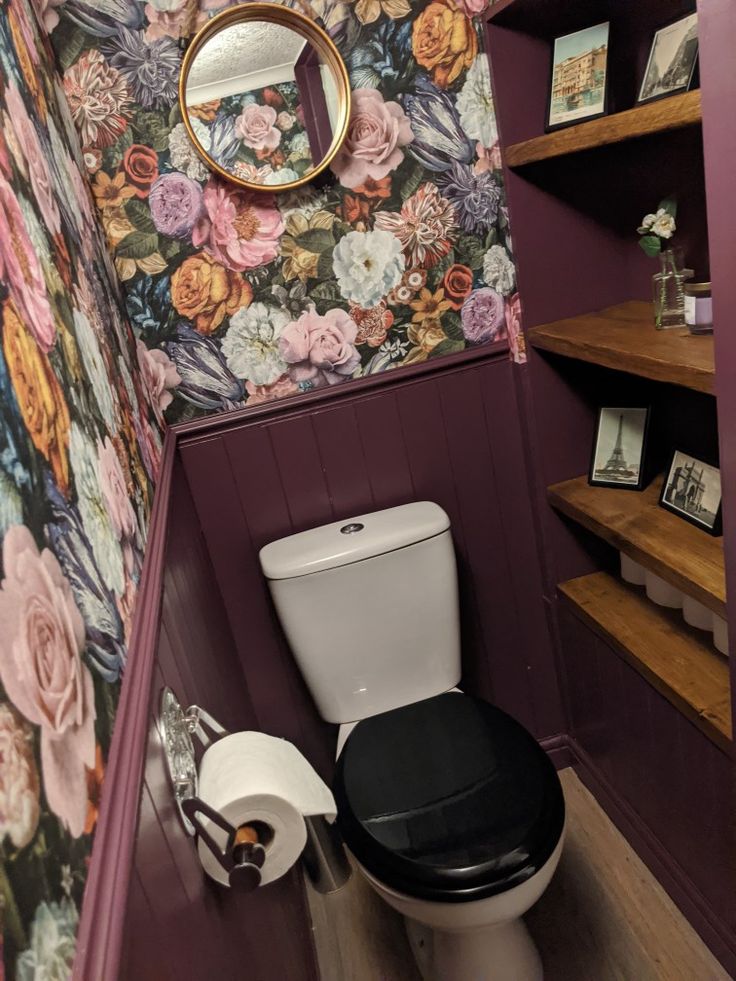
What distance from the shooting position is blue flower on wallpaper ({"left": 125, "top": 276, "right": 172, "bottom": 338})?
5.16ft

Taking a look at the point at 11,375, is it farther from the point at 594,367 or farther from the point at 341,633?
the point at 594,367

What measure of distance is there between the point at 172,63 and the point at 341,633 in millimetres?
1209

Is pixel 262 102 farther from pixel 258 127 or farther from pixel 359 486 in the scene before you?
pixel 359 486

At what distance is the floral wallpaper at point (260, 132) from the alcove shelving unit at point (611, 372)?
0.42 m

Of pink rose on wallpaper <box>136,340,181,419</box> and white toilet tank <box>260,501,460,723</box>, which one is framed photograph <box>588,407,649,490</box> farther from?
pink rose on wallpaper <box>136,340,181,419</box>

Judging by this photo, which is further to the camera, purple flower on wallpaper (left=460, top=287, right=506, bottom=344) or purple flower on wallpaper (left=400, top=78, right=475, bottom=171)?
purple flower on wallpaper (left=460, top=287, right=506, bottom=344)

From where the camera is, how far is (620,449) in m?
1.72

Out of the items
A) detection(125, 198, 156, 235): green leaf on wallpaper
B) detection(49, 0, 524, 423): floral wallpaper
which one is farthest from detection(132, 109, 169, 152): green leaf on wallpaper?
detection(125, 198, 156, 235): green leaf on wallpaper

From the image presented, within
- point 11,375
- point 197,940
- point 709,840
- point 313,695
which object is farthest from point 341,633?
point 11,375

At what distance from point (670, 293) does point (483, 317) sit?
46 cm

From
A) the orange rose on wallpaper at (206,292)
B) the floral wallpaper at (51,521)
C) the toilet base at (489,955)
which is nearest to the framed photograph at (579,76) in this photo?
the orange rose on wallpaper at (206,292)

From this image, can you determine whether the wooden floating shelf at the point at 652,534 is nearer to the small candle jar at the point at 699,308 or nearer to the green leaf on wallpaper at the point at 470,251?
the small candle jar at the point at 699,308

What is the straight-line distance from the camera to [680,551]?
1.36 meters

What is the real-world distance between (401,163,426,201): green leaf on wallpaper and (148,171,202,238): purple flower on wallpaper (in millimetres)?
430
